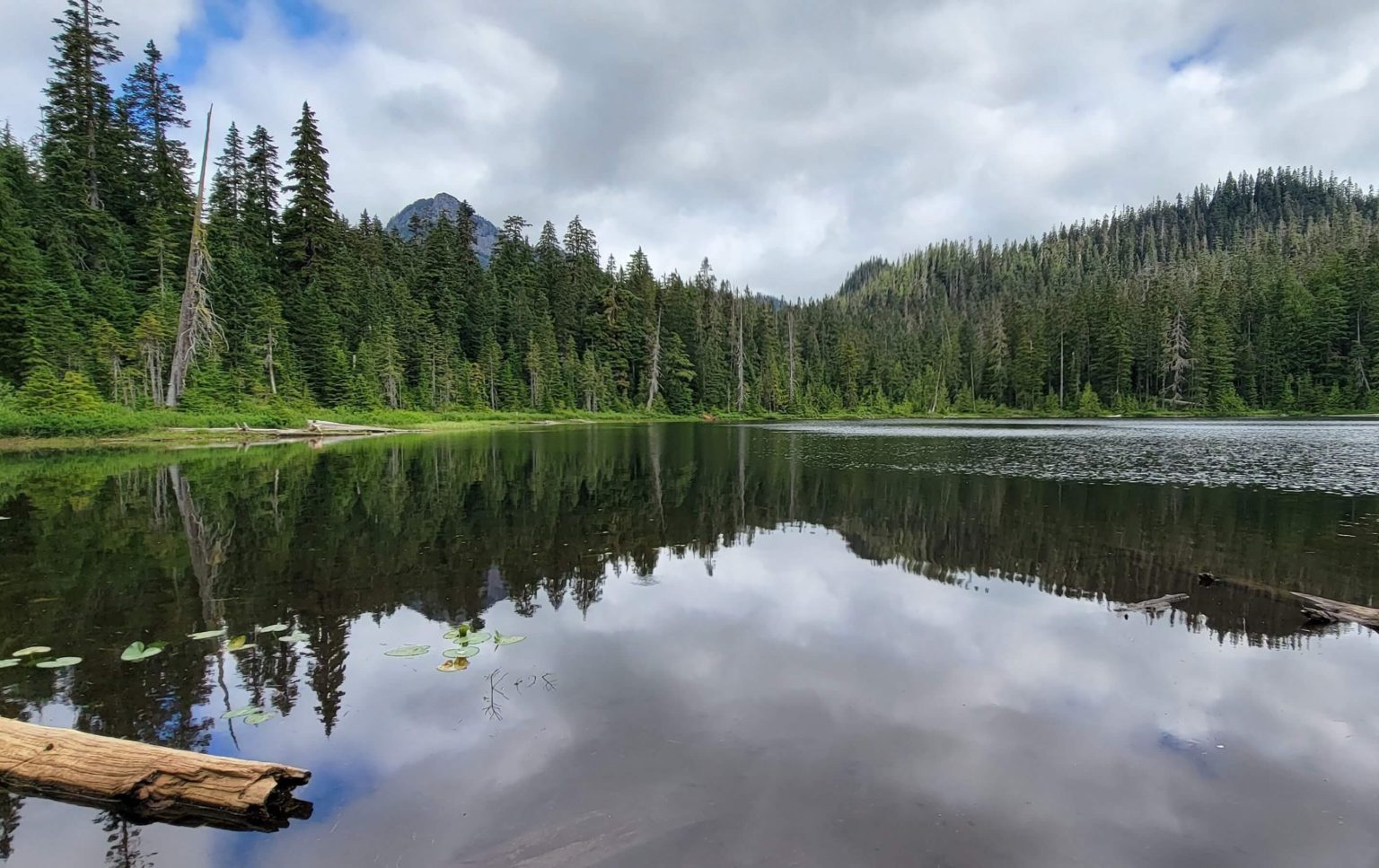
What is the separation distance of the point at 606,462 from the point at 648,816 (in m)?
23.1

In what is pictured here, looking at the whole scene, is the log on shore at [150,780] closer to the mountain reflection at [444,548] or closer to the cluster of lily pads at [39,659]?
the mountain reflection at [444,548]

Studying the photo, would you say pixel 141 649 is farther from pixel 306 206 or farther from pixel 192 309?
pixel 306 206

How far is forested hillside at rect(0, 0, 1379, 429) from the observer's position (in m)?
37.5

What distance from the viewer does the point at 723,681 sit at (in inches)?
247

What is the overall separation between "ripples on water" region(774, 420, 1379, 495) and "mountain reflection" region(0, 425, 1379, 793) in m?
2.83

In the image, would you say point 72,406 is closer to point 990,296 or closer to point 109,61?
point 109,61

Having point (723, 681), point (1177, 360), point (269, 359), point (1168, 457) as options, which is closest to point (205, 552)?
point (723, 681)

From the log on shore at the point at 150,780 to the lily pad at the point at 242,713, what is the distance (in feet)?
4.04

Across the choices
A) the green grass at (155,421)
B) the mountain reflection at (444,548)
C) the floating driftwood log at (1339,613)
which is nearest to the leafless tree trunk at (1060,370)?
the mountain reflection at (444,548)

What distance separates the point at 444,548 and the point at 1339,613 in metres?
13.0

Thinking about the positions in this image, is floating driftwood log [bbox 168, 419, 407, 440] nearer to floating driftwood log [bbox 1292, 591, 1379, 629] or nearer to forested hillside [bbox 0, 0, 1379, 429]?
forested hillside [bbox 0, 0, 1379, 429]

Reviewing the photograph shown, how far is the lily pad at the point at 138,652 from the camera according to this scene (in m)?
6.24

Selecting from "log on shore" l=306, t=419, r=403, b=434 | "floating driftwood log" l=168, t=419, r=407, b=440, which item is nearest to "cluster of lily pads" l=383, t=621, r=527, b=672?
"floating driftwood log" l=168, t=419, r=407, b=440

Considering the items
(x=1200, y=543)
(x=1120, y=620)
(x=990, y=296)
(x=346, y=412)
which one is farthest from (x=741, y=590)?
(x=990, y=296)
